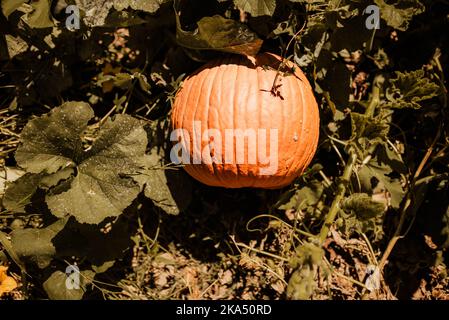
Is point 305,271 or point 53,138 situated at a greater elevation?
point 53,138

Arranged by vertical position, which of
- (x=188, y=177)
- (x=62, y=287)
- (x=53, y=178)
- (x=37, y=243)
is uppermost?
(x=53, y=178)

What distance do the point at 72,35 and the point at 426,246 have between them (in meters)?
1.76

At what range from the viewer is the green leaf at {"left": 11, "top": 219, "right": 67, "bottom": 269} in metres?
1.95

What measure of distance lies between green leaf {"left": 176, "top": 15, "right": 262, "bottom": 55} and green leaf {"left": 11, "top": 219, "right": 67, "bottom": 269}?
0.85m

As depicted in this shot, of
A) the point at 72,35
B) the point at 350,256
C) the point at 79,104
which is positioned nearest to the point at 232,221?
the point at 350,256

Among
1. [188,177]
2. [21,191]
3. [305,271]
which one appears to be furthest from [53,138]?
[305,271]

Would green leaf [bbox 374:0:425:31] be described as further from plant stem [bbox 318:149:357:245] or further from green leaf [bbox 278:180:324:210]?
green leaf [bbox 278:180:324:210]

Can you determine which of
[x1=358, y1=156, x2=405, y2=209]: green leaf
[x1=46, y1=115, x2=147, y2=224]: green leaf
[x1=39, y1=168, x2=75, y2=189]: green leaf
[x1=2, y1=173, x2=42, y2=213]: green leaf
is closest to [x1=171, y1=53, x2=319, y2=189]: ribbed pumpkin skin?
[x1=46, y1=115, x2=147, y2=224]: green leaf

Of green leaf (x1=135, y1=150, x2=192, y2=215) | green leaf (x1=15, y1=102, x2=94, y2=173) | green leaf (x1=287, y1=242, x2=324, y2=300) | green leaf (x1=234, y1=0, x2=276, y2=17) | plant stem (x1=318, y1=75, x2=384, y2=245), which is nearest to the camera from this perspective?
green leaf (x1=287, y1=242, x2=324, y2=300)

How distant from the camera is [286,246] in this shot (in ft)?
7.06

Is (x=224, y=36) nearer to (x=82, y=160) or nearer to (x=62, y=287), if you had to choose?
(x=82, y=160)

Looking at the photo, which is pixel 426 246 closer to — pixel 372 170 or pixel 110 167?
pixel 372 170

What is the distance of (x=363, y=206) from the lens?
1.87 m

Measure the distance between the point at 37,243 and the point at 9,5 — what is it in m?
0.86
